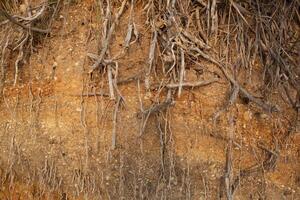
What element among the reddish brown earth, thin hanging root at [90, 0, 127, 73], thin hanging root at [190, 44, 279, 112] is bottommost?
the reddish brown earth

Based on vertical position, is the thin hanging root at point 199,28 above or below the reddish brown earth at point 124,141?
above

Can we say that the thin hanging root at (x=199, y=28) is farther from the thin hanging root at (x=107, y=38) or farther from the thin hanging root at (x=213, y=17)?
the thin hanging root at (x=107, y=38)

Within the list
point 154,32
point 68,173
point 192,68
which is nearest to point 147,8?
point 154,32

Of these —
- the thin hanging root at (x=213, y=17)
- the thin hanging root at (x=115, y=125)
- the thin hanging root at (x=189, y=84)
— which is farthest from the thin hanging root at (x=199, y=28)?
the thin hanging root at (x=115, y=125)

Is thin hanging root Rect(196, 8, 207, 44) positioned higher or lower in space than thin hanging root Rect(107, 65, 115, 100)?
higher

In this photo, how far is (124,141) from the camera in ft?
7.63

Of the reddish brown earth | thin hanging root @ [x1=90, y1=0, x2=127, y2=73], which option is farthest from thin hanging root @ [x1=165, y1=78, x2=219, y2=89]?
thin hanging root @ [x1=90, y1=0, x2=127, y2=73]

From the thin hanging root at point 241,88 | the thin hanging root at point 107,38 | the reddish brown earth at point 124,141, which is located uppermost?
the thin hanging root at point 107,38

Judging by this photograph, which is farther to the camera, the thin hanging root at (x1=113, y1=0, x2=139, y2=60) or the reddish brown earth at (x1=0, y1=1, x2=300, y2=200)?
the thin hanging root at (x1=113, y1=0, x2=139, y2=60)

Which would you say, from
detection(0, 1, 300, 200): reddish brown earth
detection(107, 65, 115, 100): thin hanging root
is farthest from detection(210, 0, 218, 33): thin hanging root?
detection(107, 65, 115, 100): thin hanging root

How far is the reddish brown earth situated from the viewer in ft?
7.55

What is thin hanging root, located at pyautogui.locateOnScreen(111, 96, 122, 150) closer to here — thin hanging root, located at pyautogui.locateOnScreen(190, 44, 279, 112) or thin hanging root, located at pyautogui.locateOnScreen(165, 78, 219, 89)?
thin hanging root, located at pyautogui.locateOnScreen(165, 78, 219, 89)

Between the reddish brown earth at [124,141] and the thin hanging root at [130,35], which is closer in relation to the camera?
the reddish brown earth at [124,141]

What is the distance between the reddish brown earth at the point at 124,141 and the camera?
230 cm
